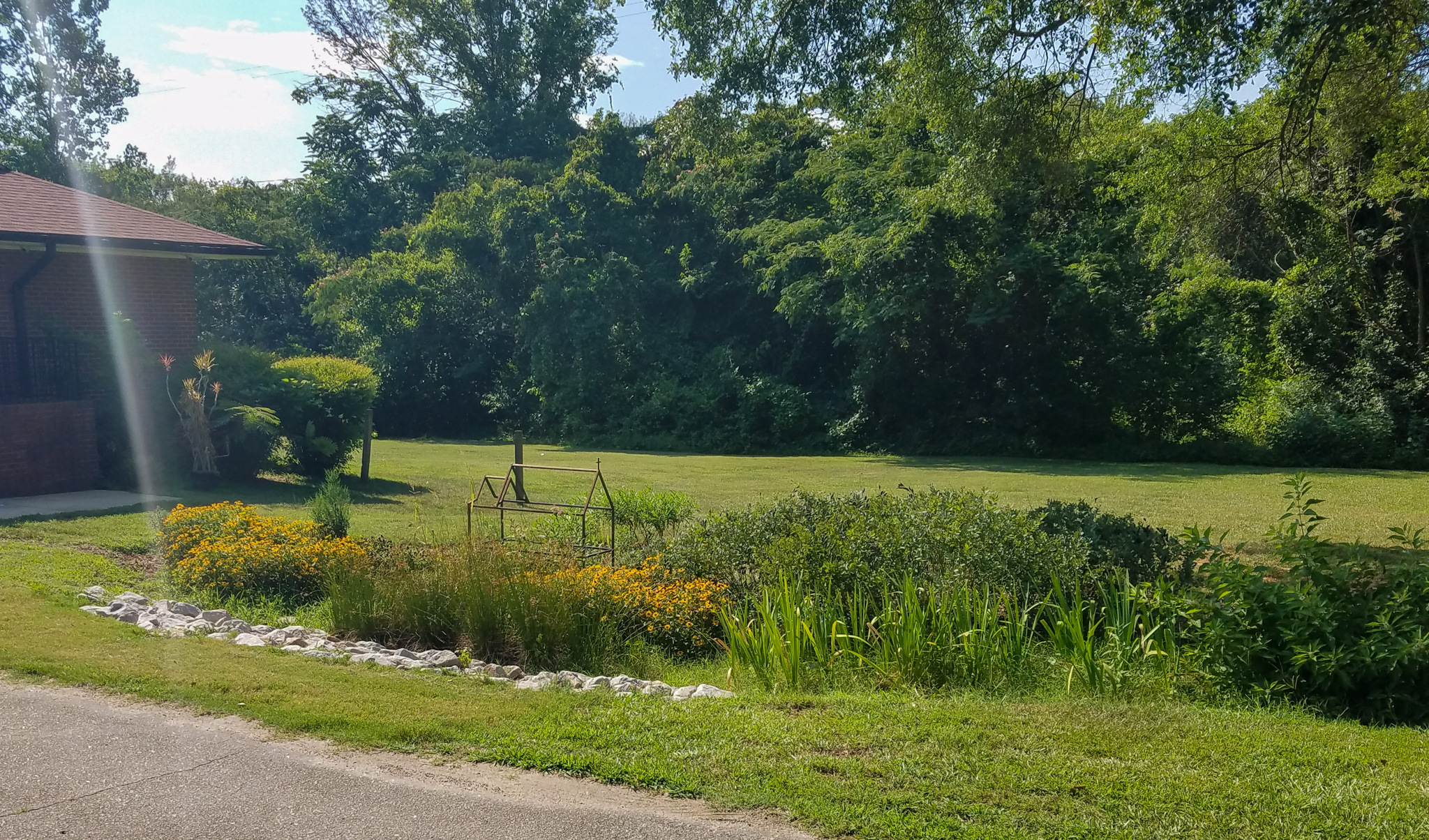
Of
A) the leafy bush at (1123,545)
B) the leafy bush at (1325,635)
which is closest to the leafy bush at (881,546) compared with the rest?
the leafy bush at (1123,545)

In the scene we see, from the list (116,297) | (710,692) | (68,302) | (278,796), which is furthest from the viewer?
(116,297)

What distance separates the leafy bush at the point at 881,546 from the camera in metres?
7.54

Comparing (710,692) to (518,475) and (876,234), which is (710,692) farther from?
(876,234)

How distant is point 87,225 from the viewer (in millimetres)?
16984

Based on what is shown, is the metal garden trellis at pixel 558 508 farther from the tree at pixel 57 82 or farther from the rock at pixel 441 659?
the tree at pixel 57 82

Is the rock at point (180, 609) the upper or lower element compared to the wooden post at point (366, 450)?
lower

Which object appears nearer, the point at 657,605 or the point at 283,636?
the point at 283,636

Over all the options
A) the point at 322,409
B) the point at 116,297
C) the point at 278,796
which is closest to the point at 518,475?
the point at 322,409

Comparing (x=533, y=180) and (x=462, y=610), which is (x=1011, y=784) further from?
(x=533, y=180)

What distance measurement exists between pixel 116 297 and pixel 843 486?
40.6 ft

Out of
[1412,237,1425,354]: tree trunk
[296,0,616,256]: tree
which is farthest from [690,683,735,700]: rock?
[296,0,616,256]: tree

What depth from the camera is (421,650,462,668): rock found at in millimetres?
6852

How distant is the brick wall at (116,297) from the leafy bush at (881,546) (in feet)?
39.6

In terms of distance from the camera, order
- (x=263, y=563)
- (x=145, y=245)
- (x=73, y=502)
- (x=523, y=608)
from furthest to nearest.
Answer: (x=145, y=245)
(x=73, y=502)
(x=263, y=563)
(x=523, y=608)
